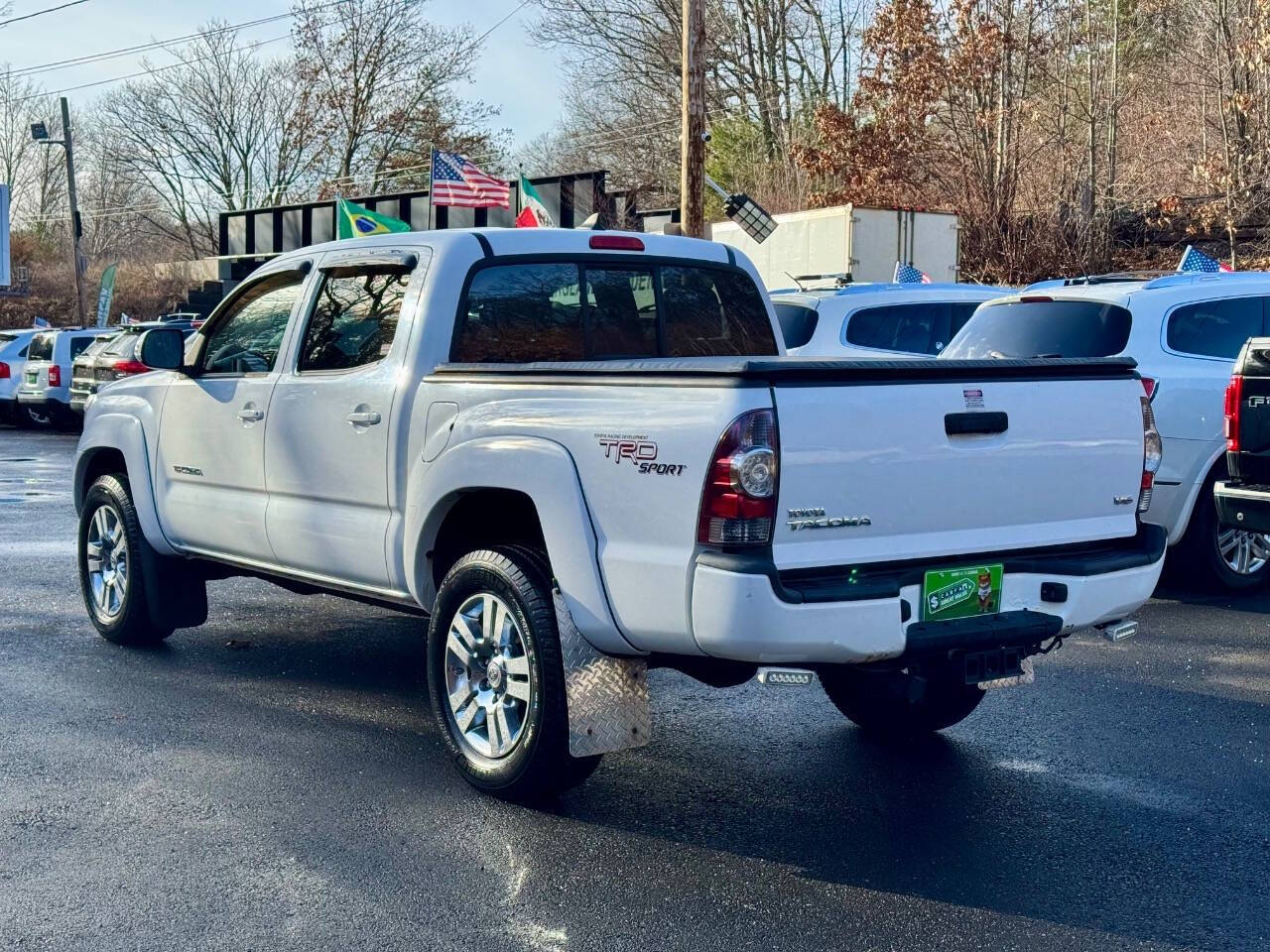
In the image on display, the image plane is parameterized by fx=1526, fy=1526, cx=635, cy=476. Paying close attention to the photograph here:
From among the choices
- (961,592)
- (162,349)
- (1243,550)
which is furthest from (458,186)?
(961,592)

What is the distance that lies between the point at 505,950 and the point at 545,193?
88.7ft

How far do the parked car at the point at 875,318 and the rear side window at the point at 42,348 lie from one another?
52.8 ft

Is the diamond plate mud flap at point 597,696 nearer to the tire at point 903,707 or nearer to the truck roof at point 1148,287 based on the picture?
the tire at point 903,707

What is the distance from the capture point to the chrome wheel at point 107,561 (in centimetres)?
751

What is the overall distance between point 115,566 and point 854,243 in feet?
48.4

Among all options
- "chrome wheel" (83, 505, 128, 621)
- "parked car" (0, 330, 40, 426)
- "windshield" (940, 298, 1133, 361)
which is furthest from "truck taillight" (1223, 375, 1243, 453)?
"parked car" (0, 330, 40, 426)

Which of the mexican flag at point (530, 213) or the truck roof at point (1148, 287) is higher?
the mexican flag at point (530, 213)

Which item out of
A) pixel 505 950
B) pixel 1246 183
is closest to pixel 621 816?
pixel 505 950

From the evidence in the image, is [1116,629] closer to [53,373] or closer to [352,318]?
[352,318]

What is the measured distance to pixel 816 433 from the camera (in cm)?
436

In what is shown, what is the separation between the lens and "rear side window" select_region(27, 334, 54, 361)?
80.8 feet

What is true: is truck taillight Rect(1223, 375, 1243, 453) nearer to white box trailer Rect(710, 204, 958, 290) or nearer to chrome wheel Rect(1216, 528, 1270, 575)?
chrome wheel Rect(1216, 528, 1270, 575)

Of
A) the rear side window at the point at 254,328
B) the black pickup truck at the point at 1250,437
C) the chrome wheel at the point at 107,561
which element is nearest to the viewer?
the rear side window at the point at 254,328

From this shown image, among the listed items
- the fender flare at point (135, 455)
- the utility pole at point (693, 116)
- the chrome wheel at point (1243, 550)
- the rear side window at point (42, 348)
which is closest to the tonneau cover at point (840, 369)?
the fender flare at point (135, 455)
